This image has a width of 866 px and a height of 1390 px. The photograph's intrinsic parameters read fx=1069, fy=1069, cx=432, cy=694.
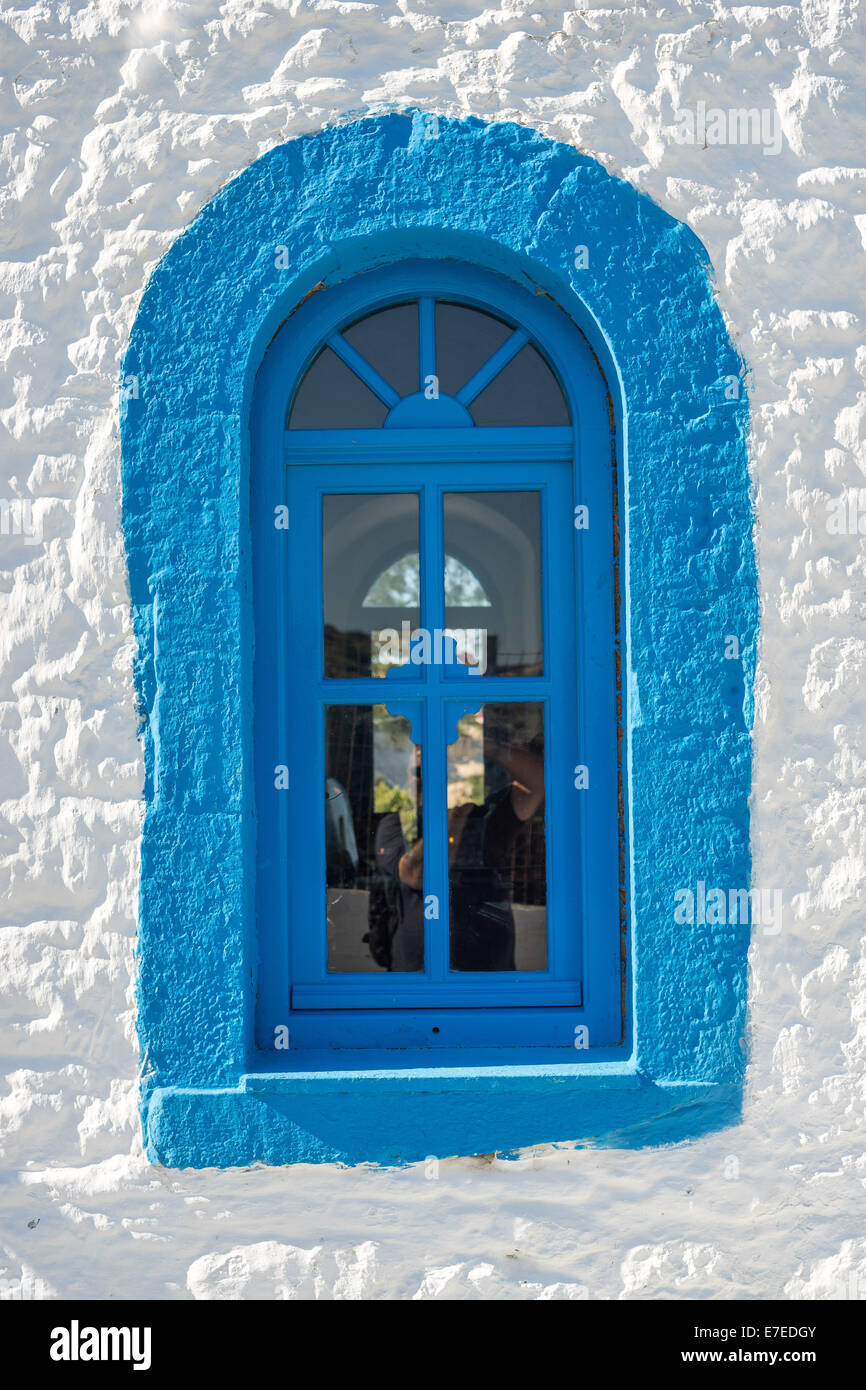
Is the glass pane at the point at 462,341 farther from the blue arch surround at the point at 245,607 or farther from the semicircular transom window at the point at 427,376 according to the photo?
the blue arch surround at the point at 245,607

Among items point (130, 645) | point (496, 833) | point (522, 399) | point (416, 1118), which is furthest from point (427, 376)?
point (416, 1118)

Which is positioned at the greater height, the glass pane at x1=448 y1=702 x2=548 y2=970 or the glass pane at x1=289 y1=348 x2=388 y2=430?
the glass pane at x1=289 y1=348 x2=388 y2=430

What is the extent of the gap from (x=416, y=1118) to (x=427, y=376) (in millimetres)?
1806

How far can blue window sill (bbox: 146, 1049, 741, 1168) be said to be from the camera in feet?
8.14

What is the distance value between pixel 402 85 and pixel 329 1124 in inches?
97.3

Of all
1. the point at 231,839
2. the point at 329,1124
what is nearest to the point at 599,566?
the point at 231,839

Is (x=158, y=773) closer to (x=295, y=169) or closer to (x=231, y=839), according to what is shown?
(x=231, y=839)

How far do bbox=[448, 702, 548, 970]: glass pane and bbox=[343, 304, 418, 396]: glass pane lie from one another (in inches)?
34.3

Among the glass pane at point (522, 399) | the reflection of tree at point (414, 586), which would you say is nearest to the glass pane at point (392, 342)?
the glass pane at point (522, 399)

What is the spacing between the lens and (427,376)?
2709mm

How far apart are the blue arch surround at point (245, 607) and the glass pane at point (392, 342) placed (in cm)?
22

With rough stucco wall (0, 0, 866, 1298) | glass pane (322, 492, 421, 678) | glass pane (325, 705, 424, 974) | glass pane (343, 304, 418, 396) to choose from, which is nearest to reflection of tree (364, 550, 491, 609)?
glass pane (322, 492, 421, 678)

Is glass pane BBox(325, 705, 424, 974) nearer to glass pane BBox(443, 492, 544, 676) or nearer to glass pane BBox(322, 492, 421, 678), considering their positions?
glass pane BBox(322, 492, 421, 678)

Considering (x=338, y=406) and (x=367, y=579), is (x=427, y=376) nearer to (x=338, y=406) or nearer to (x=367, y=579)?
(x=338, y=406)
